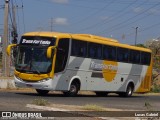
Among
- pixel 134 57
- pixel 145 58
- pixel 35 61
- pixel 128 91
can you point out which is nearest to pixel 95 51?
pixel 35 61

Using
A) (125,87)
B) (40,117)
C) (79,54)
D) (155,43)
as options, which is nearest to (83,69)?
(79,54)

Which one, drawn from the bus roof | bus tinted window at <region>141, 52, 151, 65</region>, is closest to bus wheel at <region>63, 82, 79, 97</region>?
the bus roof

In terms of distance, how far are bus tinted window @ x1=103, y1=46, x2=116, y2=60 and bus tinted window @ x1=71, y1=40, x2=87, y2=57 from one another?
92.8 inches

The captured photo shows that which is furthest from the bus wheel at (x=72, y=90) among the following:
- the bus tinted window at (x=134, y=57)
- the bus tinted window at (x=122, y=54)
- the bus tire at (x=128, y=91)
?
the bus tire at (x=128, y=91)

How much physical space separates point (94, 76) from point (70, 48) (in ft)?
12.4

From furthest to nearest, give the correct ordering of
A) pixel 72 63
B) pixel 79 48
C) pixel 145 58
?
pixel 145 58
pixel 79 48
pixel 72 63

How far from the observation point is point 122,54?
33188 millimetres

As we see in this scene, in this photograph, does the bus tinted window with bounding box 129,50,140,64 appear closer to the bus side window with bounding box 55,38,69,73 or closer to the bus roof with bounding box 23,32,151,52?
the bus roof with bounding box 23,32,151,52

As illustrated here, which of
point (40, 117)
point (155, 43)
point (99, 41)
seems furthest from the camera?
point (155, 43)

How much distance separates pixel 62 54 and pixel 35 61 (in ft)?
4.93

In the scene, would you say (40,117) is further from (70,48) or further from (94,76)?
(94,76)

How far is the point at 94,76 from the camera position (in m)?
30.9

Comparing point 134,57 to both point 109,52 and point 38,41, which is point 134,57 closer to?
point 109,52

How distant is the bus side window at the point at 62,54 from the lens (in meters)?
27.1
